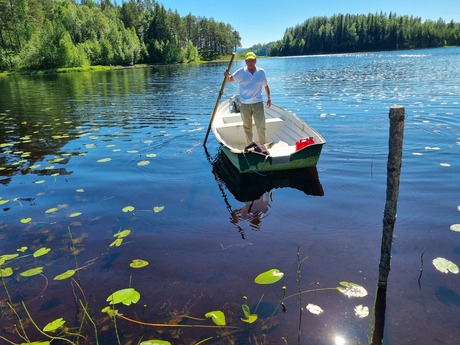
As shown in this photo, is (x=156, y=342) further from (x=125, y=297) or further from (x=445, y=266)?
(x=445, y=266)

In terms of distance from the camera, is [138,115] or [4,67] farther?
[4,67]

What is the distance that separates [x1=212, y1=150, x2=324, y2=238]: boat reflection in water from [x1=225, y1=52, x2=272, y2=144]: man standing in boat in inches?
62.1

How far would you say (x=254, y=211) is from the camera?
7445 millimetres

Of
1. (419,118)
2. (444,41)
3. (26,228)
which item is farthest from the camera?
(444,41)

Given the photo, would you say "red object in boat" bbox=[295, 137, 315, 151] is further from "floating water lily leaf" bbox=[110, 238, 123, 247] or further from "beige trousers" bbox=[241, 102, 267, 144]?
"floating water lily leaf" bbox=[110, 238, 123, 247]

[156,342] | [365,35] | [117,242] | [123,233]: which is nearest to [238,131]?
[123,233]

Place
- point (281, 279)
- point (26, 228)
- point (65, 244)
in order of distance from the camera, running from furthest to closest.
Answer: point (26, 228), point (65, 244), point (281, 279)

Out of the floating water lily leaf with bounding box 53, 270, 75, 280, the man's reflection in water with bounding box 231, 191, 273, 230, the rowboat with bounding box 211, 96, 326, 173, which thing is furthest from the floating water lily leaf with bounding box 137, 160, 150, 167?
the floating water lily leaf with bounding box 53, 270, 75, 280

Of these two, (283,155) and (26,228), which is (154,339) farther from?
(283,155)

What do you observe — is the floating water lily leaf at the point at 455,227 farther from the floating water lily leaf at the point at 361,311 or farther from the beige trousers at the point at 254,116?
the beige trousers at the point at 254,116

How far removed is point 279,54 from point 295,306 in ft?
640

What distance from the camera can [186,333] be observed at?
163 inches

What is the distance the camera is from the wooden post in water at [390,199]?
4.03 m

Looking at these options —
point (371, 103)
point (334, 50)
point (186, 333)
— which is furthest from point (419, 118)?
point (334, 50)
